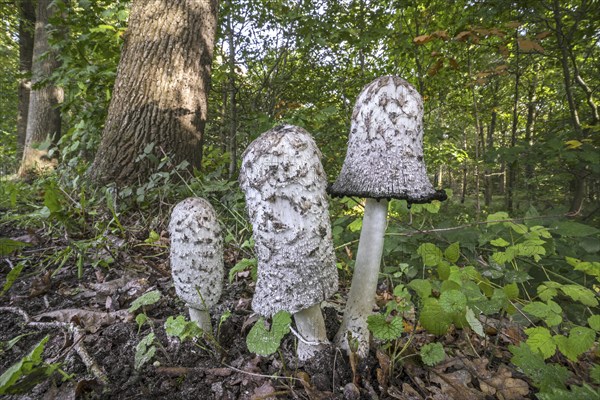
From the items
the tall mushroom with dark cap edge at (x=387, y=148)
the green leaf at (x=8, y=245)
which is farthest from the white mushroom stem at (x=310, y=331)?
the green leaf at (x=8, y=245)

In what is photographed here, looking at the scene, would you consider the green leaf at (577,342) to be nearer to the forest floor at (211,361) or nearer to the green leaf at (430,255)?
the forest floor at (211,361)

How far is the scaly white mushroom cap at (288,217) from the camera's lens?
1.11 m

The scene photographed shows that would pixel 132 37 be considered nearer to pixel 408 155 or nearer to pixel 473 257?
pixel 408 155

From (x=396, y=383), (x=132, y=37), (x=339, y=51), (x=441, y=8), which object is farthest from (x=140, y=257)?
(x=441, y=8)

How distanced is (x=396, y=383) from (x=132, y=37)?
12.2 ft

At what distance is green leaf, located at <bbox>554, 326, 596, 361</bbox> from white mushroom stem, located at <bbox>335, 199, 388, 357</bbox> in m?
0.72

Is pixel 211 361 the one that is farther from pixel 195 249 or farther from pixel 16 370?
pixel 16 370

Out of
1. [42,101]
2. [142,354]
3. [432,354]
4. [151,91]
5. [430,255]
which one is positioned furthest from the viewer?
[42,101]

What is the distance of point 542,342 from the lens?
3.96 feet

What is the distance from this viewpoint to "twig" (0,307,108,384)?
1.34m

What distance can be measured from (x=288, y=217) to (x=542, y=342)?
1098mm

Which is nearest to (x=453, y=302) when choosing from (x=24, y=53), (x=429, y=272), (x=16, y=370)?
(x=429, y=272)

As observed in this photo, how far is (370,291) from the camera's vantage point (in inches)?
55.7

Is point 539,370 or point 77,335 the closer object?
point 539,370
